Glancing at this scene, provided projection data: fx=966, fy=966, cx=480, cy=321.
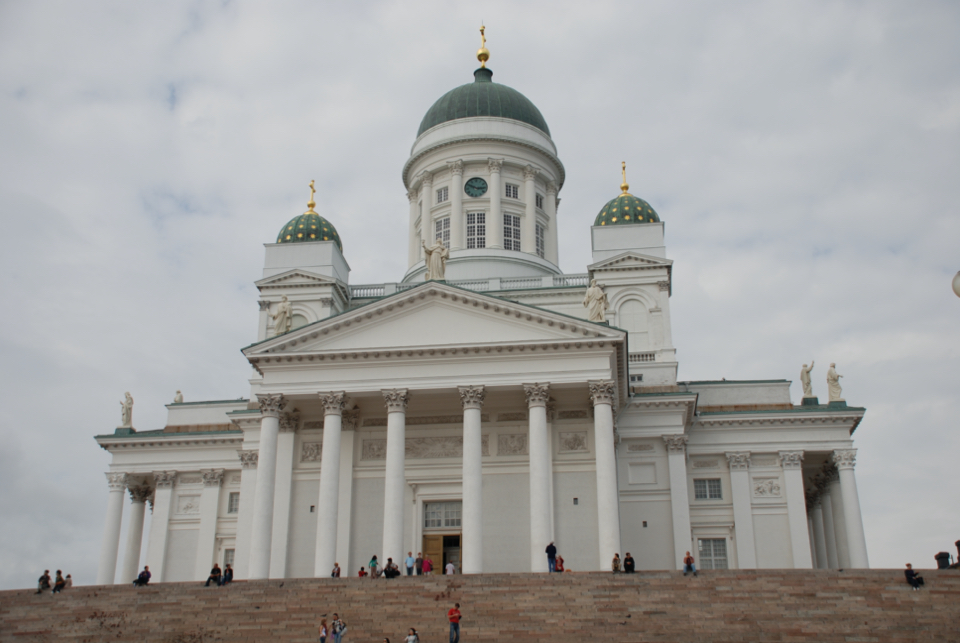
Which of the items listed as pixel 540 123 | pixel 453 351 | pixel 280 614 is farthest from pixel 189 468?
pixel 540 123

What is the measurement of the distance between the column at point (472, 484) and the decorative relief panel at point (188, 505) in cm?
1694

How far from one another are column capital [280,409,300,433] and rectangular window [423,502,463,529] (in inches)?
221

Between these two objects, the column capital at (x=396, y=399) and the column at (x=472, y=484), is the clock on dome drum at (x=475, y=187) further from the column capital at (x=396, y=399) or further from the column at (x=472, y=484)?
the column capital at (x=396, y=399)

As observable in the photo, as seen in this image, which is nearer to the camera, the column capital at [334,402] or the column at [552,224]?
the column capital at [334,402]

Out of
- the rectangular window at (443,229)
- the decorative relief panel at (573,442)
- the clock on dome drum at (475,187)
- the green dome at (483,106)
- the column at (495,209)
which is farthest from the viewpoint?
the green dome at (483,106)

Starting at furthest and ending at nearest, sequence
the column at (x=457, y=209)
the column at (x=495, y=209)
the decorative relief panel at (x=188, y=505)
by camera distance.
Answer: the column at (x=457, y=209), the column at (x=495, y=209), the decorative relief panel at (x=188, y=505)

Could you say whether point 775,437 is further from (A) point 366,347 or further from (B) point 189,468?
(B) point 189,468

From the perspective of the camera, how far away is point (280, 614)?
80.4 feet

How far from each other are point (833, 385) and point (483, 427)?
15972 millimetres

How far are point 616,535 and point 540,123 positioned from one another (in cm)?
2840

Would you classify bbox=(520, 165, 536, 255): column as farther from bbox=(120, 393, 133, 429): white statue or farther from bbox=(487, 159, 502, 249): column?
bbox=(120, 393, 133, 429): white statue

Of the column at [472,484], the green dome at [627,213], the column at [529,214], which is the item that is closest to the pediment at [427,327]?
the column at [472,484]

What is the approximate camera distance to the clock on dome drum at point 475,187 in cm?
4984

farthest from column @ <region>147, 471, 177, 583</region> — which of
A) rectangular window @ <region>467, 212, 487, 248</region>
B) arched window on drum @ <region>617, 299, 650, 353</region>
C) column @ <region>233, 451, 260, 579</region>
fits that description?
arched window on drum @ <region>617, 299, 650, 353</region>
